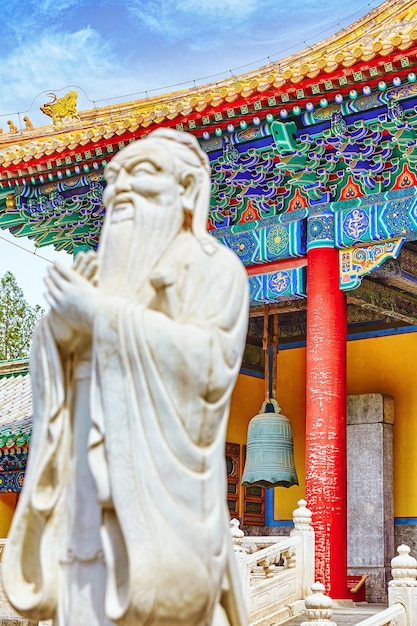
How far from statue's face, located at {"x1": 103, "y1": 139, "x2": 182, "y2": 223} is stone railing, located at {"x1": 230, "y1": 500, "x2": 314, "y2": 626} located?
4.92m

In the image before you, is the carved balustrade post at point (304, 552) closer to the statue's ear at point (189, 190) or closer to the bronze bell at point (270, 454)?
the bronze bell at point (270, 454)

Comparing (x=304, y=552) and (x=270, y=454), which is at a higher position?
(x=270, y=454)

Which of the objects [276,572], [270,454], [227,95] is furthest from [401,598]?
[227,95]

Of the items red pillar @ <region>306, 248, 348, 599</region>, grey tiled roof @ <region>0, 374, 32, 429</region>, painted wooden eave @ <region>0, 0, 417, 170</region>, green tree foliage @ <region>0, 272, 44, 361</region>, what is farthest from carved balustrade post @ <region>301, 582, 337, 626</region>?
green tree foliage @ <region>0, 272, 44, 361</region>

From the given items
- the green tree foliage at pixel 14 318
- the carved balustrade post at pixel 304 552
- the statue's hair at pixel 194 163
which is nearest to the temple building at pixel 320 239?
the carved balustrade post at pixel 304 552

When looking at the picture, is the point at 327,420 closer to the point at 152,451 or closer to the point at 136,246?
the point at 136,246

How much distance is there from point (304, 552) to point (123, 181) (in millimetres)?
5872

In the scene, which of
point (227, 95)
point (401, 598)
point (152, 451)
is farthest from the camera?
point (227, 95)

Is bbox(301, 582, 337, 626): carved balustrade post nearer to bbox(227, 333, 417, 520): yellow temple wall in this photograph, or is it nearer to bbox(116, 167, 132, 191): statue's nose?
bbox(116, 167, 132, 191): statue's nose

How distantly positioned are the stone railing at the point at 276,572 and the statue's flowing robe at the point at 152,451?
4761mm

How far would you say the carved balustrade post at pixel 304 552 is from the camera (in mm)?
8719

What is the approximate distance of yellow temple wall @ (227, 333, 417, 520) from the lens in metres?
11.9

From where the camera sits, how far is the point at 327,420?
957 cm

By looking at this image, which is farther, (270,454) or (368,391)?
(368,391)
